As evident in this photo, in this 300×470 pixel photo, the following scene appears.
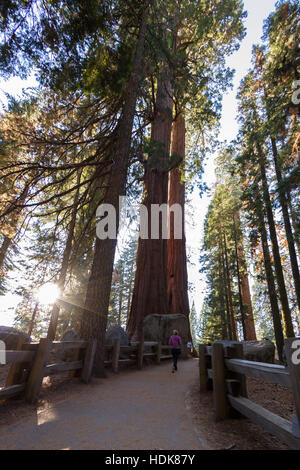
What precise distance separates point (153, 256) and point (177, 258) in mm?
2723

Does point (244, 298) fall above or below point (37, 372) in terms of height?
above

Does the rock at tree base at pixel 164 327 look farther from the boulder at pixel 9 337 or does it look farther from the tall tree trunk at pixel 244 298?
the tall tree trunk at pixel 244 298

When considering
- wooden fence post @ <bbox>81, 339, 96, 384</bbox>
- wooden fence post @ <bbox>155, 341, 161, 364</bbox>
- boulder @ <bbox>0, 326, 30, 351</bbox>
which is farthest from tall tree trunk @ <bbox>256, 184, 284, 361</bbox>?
boulder @ <bbox>0, 326, 30, 351</bbox>

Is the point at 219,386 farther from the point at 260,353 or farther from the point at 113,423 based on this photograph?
the point at 260,353

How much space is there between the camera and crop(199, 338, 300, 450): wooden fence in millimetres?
2037

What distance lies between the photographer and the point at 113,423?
11.3 ft

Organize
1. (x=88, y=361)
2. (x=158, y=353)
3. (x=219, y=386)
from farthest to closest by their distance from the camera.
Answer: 1. (x=158, y=353)
2. (x=88, y=361)
3. (x=219, y=386)

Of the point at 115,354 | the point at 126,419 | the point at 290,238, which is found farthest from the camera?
the point at 290,238

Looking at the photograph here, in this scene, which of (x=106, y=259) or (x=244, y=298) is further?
(x=244, y=298)

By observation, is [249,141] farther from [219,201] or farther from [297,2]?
[219,201]

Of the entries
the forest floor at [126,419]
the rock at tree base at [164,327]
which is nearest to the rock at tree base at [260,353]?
the forest floor at [126,419]

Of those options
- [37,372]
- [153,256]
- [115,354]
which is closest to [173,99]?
[153,256]

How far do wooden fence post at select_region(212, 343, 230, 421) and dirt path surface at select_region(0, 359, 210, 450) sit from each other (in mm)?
495

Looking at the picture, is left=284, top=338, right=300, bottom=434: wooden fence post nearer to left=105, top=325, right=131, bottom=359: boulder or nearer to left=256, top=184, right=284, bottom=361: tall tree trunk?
left=105, top=325, right=131, bottom=359: boulder
